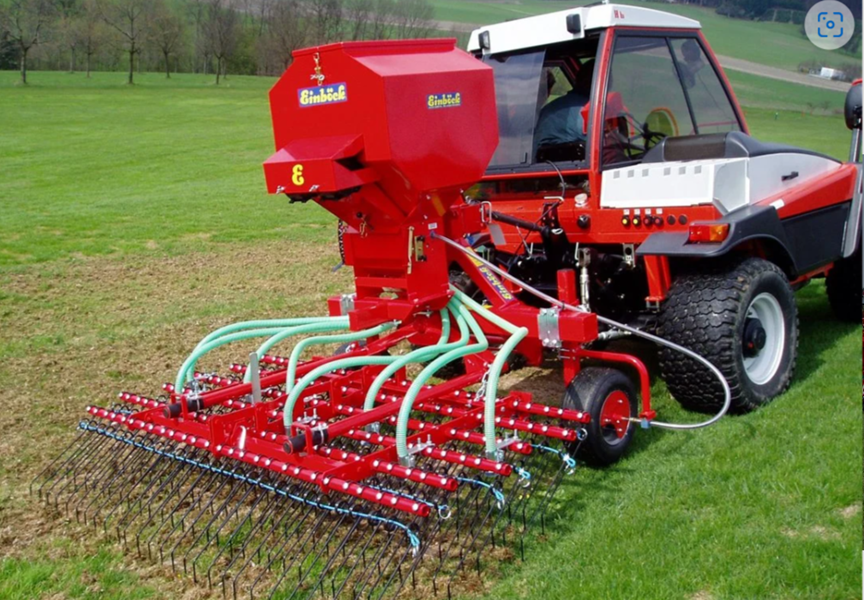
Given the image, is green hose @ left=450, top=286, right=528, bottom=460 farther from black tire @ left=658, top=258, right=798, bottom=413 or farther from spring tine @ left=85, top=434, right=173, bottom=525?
spring tine @ left=85, top=434, right=173, bottom=525

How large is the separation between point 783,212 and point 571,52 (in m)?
1.55

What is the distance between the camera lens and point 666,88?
5203mm

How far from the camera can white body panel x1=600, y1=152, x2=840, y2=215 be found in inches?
173

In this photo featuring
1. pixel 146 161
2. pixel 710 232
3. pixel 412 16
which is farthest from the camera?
pixel 412 16

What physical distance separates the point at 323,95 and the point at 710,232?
2.03 m

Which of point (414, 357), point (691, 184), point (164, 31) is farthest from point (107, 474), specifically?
point (164, 31)

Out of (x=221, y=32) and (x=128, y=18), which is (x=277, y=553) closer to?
(x=221, y=32)

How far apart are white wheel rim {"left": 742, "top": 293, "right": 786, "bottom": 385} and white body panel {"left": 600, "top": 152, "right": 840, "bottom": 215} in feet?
1.90

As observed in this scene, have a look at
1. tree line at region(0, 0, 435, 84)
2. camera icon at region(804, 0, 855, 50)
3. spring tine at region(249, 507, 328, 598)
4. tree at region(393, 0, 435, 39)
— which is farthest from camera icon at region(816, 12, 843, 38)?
tree line at region(0, 0, 435, 84)

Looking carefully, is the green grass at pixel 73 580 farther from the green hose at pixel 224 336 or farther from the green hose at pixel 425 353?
the green hose at pixel 425 353

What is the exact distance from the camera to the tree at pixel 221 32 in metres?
53.3

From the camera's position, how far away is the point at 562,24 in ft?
16.3

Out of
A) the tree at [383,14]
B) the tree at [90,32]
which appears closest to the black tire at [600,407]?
the tree at [383,14]

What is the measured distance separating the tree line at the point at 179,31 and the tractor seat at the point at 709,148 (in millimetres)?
A: 36579
